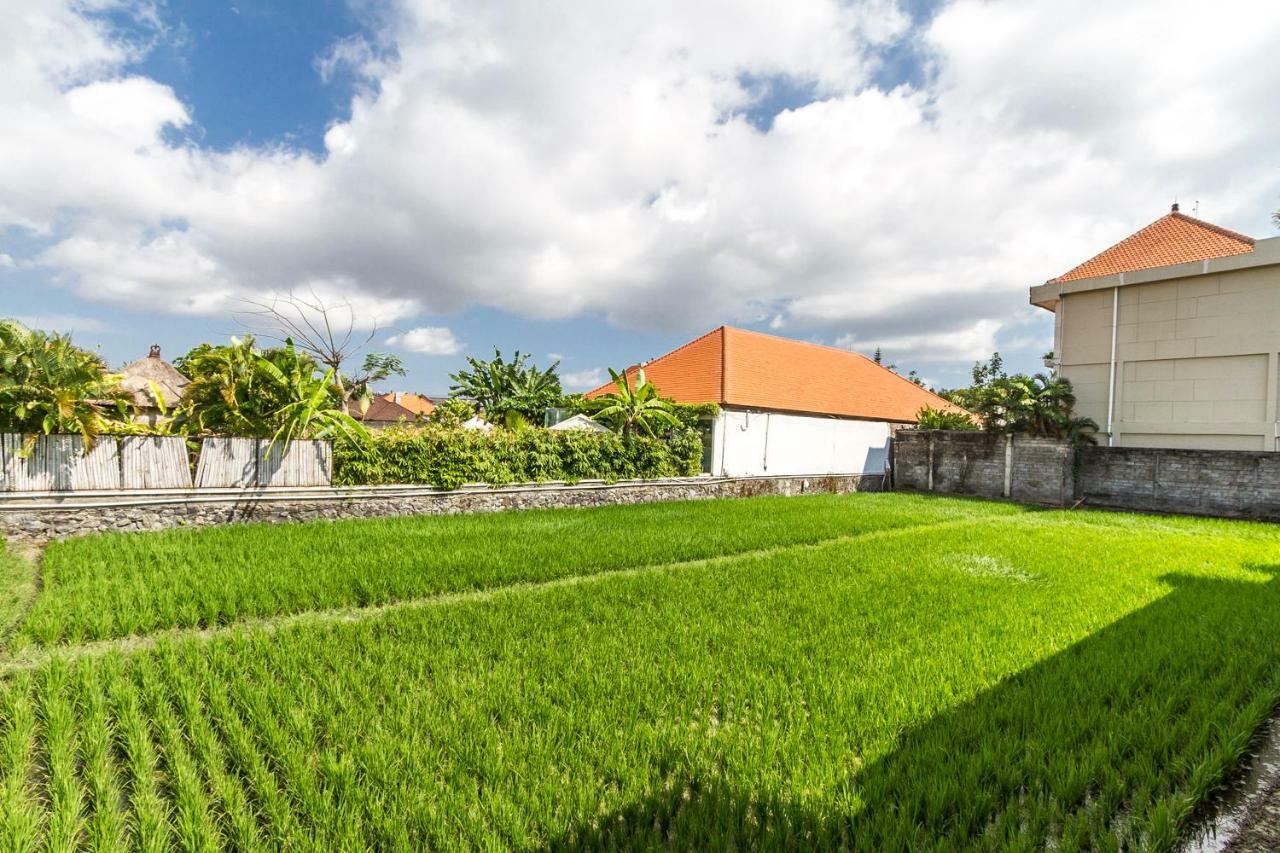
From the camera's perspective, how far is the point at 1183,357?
13.9 m

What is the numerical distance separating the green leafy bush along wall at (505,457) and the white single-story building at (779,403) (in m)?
1.61

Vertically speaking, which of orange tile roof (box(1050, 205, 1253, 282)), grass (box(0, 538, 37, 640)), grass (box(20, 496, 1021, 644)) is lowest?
grass (box(0, 538, 37, 640))

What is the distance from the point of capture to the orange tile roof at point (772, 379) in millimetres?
17094

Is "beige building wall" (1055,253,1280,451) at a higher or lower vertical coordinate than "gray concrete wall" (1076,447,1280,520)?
higher

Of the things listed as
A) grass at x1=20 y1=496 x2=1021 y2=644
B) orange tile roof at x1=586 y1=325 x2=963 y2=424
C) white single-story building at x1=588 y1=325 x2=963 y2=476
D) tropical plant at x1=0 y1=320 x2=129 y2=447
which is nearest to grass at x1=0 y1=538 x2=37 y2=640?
grass at x1=20 y1=496 x2=1021 y2=644

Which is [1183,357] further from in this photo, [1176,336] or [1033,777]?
[1033,777]

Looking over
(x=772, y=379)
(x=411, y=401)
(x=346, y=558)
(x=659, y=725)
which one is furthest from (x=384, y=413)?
(x=659, y=725)

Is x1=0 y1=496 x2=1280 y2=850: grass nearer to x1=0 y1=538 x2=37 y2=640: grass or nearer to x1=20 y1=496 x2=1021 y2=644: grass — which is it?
x1=20 y1=496 x2=1021 y2=644: grass

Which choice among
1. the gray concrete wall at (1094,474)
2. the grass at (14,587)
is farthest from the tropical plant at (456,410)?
the gray concrete wall at (1094,474)

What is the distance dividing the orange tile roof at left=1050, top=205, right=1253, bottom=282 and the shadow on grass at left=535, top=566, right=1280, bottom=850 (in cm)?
1539

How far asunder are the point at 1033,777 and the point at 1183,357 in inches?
644

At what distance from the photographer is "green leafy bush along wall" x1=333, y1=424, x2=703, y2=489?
1025 cm

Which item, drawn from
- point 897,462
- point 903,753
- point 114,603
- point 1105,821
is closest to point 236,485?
point 114,603

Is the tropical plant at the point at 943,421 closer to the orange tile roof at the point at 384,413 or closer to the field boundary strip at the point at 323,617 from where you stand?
the field boundary strip at the point at 323,617
